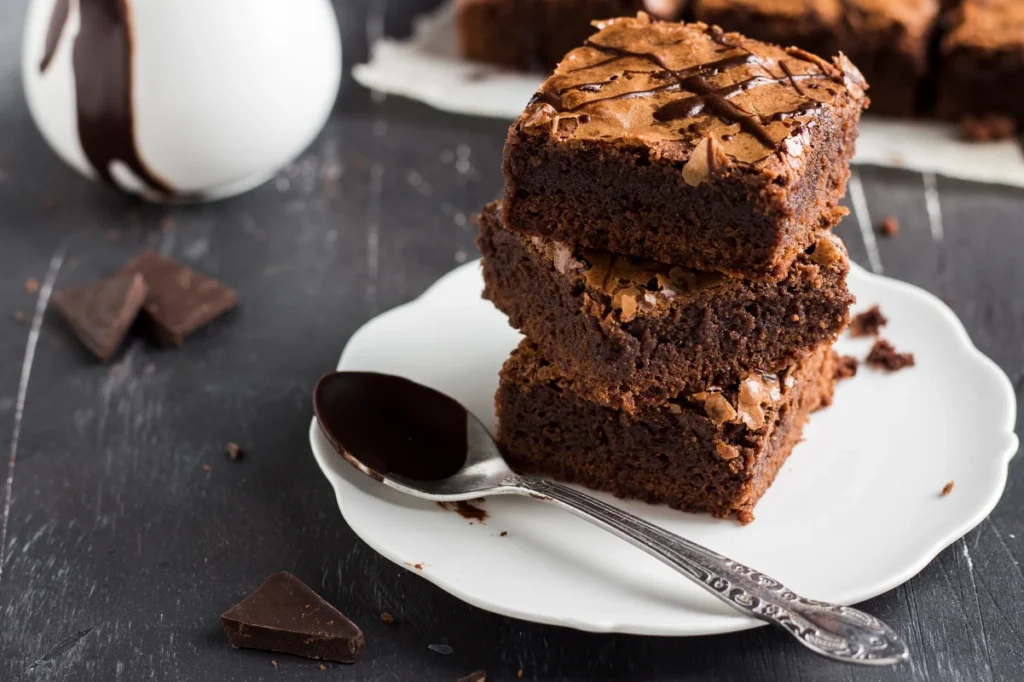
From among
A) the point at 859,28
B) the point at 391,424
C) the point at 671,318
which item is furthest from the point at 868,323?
the point at 859,28

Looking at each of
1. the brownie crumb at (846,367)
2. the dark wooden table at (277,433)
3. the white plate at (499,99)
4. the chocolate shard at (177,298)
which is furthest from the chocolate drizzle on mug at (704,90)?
the white plate at (499,99)

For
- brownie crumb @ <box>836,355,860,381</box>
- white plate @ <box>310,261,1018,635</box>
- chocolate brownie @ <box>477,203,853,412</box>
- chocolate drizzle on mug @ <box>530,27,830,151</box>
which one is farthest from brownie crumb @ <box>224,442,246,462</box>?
brownie crumb @ <box>836,355,860,381</box>

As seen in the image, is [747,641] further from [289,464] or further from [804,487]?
[289,464]

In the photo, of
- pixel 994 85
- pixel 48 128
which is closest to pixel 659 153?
pixel 48 128

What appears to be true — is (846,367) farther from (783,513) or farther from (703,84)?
(703,84)

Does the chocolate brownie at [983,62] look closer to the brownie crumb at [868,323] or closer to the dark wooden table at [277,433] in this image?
the dark wooden table at [277,433]
